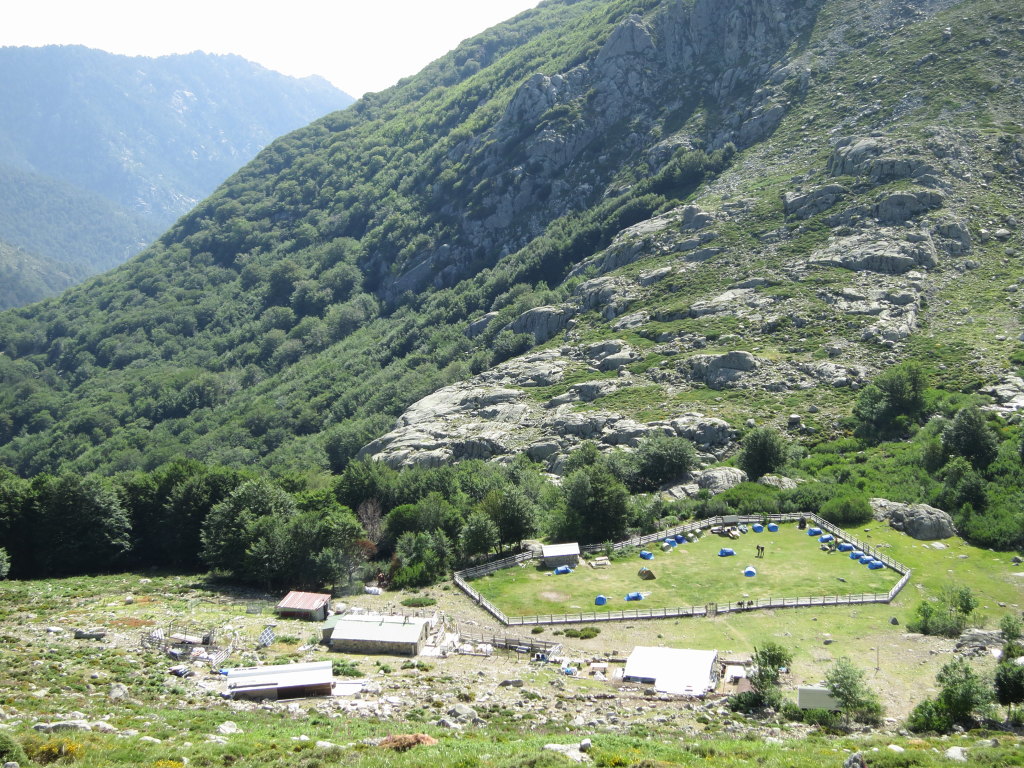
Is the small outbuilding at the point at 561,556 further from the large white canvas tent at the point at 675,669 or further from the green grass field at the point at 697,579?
the large white canvas tent at the point at 675,669

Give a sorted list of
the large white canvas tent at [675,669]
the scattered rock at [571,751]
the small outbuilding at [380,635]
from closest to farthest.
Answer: the scattered rock at [571,751] → the large white canvas tent at [675,669] → the small outbuilding at [380,635]

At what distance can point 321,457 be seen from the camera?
11700 centimetres

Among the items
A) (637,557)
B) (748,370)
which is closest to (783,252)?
(748,370)

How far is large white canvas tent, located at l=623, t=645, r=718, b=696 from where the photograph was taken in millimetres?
38500

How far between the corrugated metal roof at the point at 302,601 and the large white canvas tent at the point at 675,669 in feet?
73.5

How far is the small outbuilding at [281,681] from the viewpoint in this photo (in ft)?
121

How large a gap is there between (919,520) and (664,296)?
194 ft

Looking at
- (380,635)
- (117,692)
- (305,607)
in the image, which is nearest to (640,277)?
(305,607)

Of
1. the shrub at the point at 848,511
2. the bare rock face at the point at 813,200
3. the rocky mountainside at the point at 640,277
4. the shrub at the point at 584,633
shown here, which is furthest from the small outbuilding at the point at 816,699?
the bare rock face at the point at 813,200

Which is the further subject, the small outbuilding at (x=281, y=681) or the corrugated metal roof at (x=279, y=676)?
the corrugated metal roof at (x=279, y=676)

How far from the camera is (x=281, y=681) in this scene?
3734 centimetres

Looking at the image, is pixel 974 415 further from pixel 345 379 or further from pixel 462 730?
pixel 345 379

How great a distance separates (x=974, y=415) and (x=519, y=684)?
50.0 m

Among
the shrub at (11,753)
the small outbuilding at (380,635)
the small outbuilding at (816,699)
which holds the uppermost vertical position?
the shrub at (11,753)
